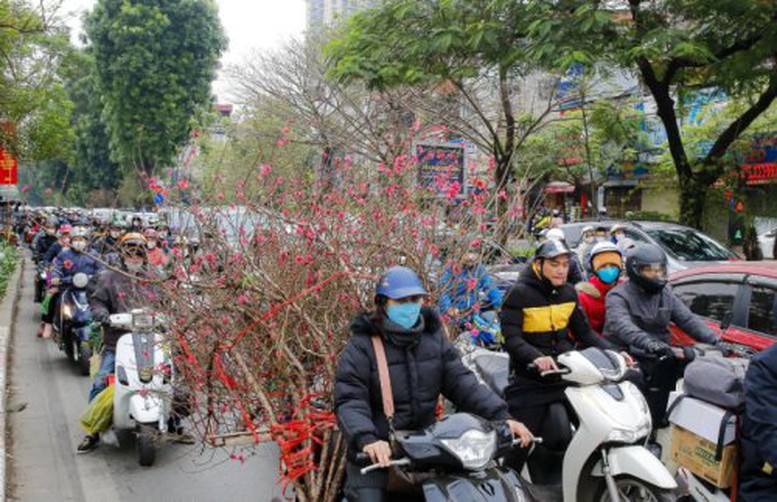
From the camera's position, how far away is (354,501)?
3484 millimetres

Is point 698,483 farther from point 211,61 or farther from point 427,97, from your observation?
point 211,61

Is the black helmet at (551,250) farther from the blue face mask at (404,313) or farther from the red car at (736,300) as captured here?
the red car at (736,300)

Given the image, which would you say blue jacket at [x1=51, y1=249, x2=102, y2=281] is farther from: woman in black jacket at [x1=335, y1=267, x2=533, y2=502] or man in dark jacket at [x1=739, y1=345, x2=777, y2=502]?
man in dark jacket at [x1=739, y1=345, x2=777, y2=502]

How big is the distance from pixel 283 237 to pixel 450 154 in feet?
25.6

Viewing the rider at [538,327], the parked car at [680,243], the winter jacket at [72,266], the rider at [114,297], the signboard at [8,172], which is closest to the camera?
the rider at [538,327]

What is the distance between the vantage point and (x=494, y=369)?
5.49m

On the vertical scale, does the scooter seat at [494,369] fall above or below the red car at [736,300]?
below

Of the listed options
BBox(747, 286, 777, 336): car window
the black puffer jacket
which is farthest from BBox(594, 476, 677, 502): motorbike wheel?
BBox(747, 286, 777, 336): car window

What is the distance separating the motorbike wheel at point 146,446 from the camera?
21.0 feet

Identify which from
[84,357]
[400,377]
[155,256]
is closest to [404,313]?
[400,377]

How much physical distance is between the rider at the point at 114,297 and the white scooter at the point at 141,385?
233 millimetres

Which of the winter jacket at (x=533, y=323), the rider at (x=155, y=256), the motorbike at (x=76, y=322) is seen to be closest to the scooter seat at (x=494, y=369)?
the winter jacket at (x=533, y=323)

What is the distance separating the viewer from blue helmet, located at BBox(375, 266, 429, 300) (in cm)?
357

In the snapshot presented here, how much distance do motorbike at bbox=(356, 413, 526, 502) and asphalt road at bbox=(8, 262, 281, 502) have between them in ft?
6.51
